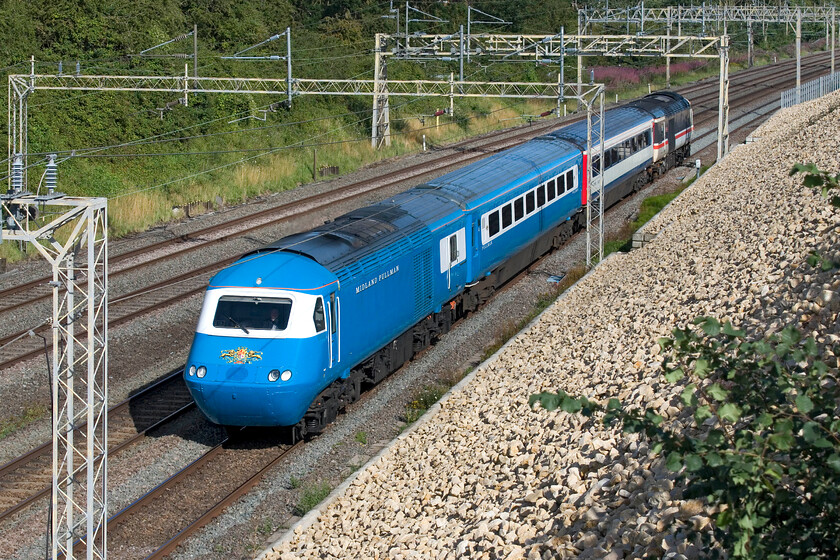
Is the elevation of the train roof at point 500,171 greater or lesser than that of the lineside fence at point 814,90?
lesser

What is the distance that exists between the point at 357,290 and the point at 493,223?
653cm

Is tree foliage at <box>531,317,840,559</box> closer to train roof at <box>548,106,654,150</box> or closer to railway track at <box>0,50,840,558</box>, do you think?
railway track at <box>0,50,840,558</box>

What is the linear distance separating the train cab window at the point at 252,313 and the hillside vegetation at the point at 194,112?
1510 centimetres

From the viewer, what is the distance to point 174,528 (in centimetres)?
1261

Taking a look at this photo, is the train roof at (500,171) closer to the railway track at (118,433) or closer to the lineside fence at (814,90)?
the railway track at (118,433)

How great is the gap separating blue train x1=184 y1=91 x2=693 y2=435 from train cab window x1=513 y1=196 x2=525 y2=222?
48 mm

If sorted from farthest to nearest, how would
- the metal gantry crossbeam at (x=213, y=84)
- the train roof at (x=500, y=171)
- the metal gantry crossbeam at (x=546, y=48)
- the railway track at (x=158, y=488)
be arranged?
1. the metal gantry crossbeam at (x=213, y=84)
2. the metal gantry crossbeam at (x=546, y=48)
3. the train roof at (x=500, y=171)
4. the railway track at (x=158, y=488)

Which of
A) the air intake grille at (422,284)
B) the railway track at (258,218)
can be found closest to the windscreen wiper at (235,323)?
the air intake grille at (422,284)

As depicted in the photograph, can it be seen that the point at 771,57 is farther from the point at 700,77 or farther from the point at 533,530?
the point at 533,530

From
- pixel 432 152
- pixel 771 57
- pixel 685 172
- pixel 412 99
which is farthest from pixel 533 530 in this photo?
pixel 771 57

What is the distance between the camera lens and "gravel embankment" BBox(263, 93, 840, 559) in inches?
381

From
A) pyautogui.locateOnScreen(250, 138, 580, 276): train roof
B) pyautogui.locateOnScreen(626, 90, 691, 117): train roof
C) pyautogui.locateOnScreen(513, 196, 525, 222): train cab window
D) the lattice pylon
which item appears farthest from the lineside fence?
pyautogui.locateOnScreen(513, 196, 525, 222): train cab window

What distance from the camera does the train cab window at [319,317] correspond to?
14.4m

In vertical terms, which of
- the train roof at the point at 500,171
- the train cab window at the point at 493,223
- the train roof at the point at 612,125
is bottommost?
the train cab window at the point at 493,223
